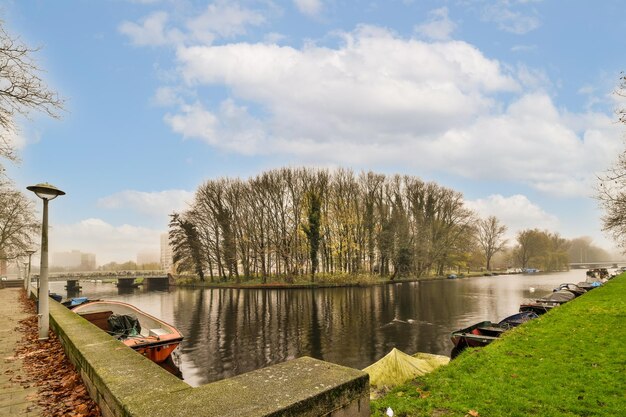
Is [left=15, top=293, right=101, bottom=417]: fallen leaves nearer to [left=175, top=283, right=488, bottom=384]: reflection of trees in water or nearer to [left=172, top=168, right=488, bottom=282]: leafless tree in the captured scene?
[left=175, top=283, right=488, bottom=384]: reflection of trees in water

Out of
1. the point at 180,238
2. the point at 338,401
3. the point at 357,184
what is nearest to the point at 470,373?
the point at 338,401

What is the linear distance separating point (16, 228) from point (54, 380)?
156 ft

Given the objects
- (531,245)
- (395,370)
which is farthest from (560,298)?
(531,245)

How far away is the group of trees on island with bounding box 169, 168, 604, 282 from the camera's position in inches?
2045

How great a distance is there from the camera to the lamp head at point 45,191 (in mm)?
8500

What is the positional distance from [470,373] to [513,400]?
1.99 metres

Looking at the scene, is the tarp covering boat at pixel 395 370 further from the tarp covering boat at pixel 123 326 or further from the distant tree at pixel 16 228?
the distant tree at pixel 16 228

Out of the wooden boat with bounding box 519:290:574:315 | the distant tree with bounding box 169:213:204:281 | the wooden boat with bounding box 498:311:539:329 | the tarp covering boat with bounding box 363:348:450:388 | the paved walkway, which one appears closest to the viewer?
the paved walkway

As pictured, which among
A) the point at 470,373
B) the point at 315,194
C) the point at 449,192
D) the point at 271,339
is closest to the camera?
the point at 470,373

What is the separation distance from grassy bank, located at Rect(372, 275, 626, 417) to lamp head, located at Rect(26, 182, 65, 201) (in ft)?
30.0

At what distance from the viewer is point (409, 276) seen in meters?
61.9

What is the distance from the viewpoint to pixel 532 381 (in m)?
7.45

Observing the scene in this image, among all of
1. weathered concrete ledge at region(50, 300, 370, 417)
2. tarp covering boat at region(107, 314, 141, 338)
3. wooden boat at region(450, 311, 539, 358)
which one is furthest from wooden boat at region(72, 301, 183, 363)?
wooden boat at region(450, 311, 539, 358)

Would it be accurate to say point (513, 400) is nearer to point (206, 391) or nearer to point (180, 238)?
point (206, 391)
